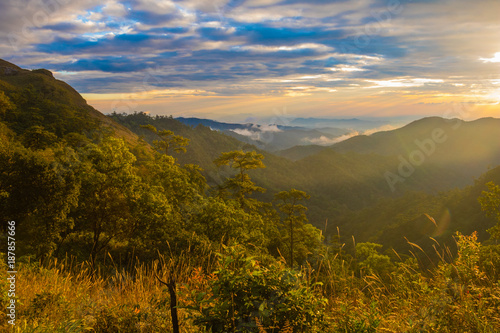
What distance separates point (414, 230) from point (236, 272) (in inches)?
4454

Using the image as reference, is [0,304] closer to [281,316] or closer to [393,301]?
[281,316]

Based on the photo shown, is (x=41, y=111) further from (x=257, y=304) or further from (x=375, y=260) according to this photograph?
(x=257, y=304)

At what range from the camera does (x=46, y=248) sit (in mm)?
13531

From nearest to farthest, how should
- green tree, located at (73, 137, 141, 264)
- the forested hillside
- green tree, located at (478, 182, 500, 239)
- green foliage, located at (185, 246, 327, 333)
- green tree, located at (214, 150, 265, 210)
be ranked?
1. green foliage, located at (185, 246, 327, 333)
2. the forested hillside
3. green tree, located at (73, 137, 141, 264)
4. green tree, located at (478, 182, 500, 239)
5. green tree, located at (214, 150, 265, 210)

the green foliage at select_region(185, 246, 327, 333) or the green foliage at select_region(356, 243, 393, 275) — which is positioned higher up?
the green foliage at select_region(185, 246, 327, 333)

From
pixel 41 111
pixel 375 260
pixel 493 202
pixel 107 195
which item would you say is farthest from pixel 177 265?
pixel 41 111

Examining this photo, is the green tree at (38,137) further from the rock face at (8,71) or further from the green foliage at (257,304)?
the rock face at (8,71)

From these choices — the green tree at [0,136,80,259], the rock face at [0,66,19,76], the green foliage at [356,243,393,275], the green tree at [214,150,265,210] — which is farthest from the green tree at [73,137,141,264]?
the rock face at [0,66,19,76]

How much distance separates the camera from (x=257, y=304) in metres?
2.98

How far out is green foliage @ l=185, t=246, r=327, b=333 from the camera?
293 centimetres

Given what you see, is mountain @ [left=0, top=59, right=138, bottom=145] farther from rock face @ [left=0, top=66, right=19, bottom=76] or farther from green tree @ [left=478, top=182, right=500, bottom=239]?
green tree @ [left=478, top=182, right=500, bottom=239]

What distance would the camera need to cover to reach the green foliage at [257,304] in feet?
9.61

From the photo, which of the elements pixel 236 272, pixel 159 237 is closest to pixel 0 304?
pixel 236 272

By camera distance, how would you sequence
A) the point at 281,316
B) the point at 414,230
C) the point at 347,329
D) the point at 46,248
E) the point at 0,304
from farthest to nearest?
the point at 414,230 → the point at 46,248 → the point at 0,304 → the point at 347,329 → the point at 281,316
